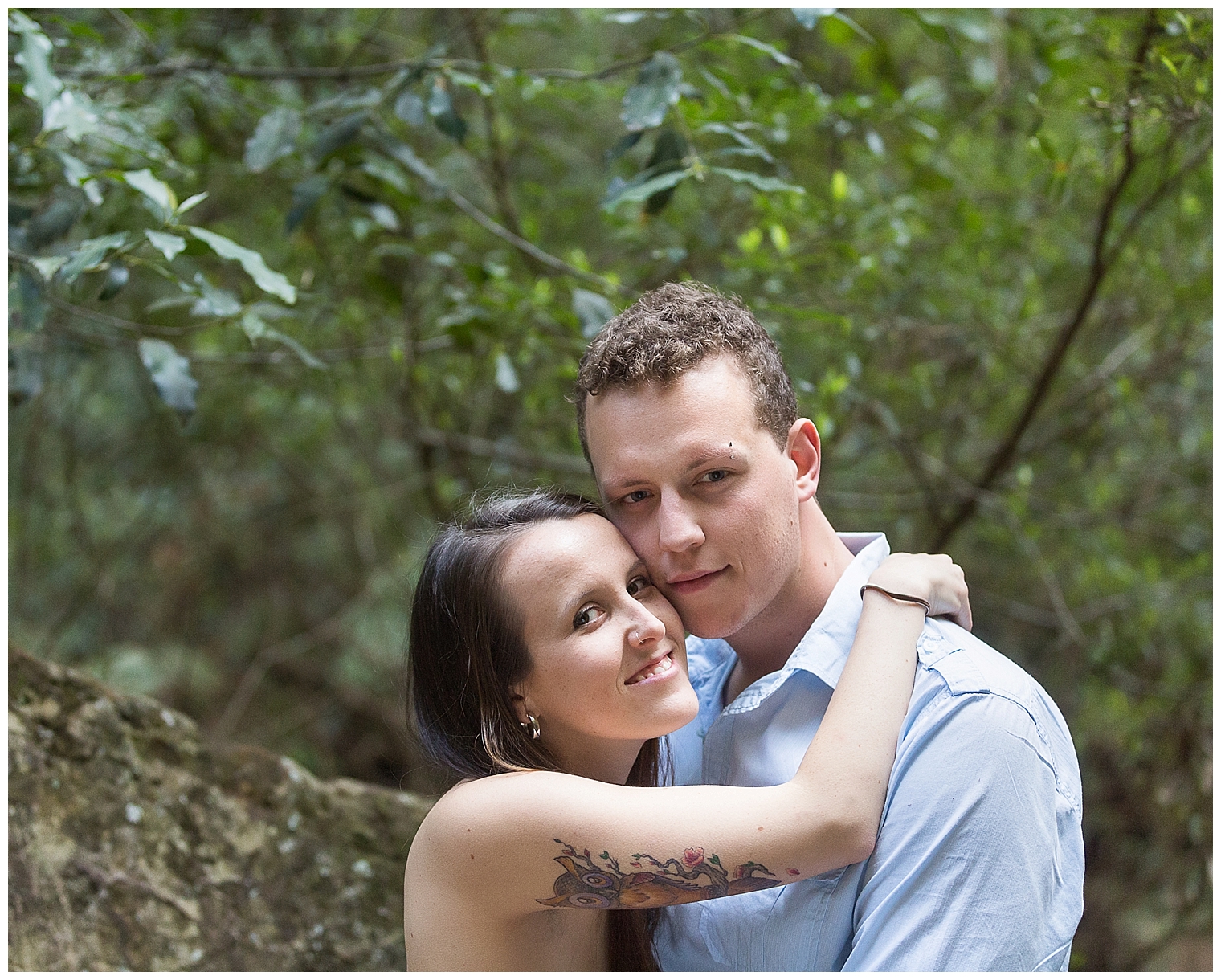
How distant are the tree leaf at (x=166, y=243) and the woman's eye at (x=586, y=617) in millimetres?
1126

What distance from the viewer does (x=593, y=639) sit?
5.93ft

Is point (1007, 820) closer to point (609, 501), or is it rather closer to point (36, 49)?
point (609, 501)

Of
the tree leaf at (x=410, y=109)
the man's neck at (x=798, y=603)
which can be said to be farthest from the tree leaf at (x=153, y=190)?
the man's neck at (x=798, y=603)

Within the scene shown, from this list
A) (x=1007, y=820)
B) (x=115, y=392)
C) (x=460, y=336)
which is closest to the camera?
(x=1007, y=820)

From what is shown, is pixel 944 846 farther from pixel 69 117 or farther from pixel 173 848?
pixel 69 117

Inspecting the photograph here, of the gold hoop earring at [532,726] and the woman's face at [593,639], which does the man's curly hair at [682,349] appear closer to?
the woman's face at [593,639]

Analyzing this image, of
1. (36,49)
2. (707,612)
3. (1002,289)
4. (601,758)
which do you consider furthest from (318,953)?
(1002,289)

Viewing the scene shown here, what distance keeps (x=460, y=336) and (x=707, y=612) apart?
1.61m

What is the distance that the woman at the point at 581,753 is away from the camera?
163 cm

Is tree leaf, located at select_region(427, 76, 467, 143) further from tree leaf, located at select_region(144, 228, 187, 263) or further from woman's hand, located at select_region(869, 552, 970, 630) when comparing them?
woman's hand, located at select_region(869, 552, 970, 630)

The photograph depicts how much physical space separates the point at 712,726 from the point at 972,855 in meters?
0.62

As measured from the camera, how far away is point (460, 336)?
3174 mm

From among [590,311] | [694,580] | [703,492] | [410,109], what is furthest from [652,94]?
[694,580]

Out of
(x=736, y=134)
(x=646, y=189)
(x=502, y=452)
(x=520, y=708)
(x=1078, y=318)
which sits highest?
(x=736, y=134)
